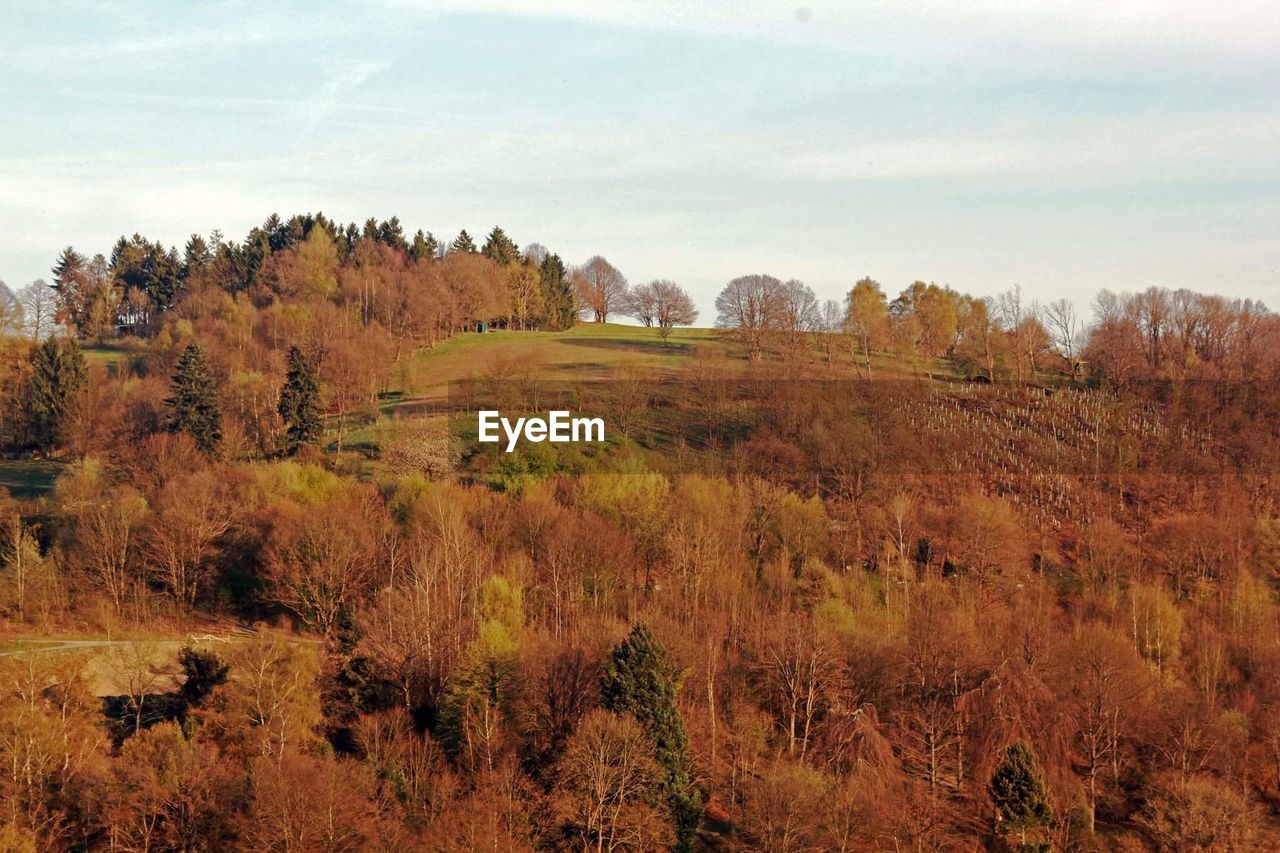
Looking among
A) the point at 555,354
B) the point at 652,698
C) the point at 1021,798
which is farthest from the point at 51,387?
the point at 1021,798

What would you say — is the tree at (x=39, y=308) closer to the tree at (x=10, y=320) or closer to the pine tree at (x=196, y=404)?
the tree at (x=10, y=320)

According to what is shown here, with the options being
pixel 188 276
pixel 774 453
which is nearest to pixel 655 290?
pixel 188 276

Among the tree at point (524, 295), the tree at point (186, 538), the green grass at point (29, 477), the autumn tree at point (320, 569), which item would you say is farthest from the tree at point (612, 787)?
the tree at point (524, 295)

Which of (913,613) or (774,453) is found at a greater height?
(774,453)

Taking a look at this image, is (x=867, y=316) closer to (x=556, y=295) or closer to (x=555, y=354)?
(x=555, y=354)

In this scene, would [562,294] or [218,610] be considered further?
[562,294]

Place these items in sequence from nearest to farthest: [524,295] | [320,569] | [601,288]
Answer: [320,569] → [524,295] → [601,288]

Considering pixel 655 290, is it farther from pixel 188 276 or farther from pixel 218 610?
pixel 218 610

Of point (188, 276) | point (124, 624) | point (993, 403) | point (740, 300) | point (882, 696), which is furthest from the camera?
point (188, 276)
